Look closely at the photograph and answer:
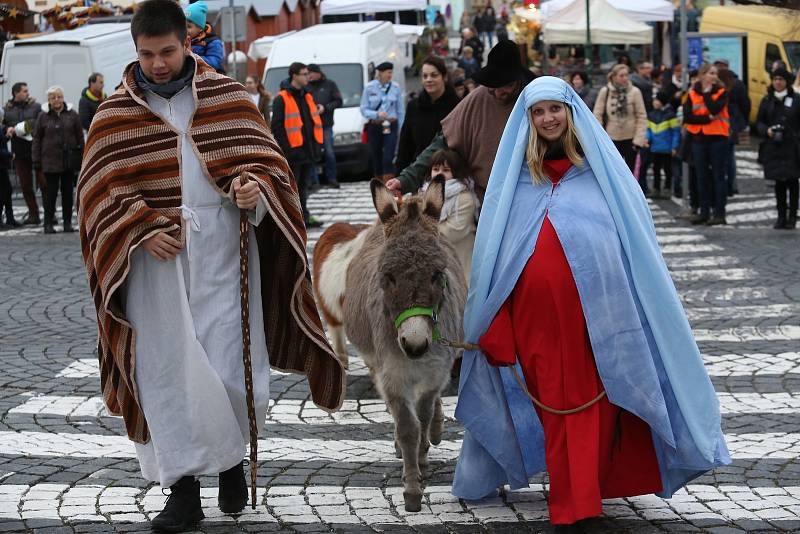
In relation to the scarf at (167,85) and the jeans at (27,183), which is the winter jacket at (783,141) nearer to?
the jeans at (27,183)

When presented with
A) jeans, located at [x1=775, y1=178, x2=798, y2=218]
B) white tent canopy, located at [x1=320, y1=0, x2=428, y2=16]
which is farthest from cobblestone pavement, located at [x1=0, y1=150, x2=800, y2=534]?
white tent canopy, located at [x1=320, y1=0, x2=428, y2=16]

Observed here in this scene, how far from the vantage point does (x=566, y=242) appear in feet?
18.4

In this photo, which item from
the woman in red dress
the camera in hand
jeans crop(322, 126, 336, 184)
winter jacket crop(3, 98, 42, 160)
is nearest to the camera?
the woman in red dress

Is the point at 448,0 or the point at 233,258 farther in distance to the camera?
the point at 448,0

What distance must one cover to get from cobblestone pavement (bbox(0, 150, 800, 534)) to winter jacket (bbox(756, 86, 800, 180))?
3.75 metres

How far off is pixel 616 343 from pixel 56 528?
102 inches

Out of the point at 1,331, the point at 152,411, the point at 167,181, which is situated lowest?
the point at 1,331

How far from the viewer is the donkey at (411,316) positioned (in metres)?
5.85

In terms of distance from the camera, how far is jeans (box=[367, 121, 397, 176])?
69.6ft

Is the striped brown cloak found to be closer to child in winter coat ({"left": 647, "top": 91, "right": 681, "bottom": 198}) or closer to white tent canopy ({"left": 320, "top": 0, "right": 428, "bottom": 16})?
child in winter coat ({"left": 647, "top": 91, "right": 681, "bottom": 198})

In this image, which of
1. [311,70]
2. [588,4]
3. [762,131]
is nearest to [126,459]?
[762,131]

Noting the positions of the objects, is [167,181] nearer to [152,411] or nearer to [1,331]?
[152,411]

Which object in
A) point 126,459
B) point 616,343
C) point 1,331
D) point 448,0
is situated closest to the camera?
point 616,343

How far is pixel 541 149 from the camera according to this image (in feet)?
19.0
